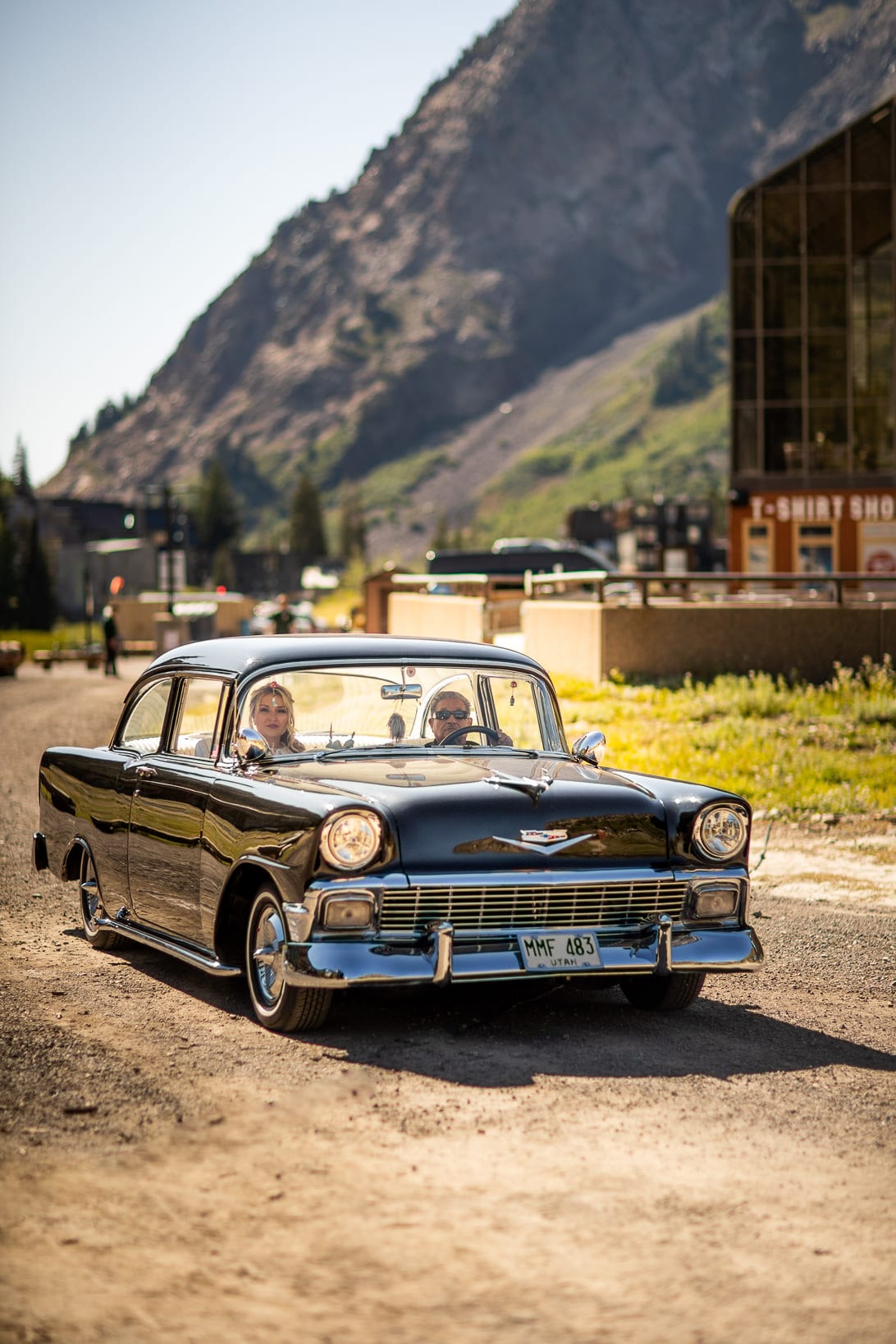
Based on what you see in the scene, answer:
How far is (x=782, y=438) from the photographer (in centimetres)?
4972

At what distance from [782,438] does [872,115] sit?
944 centimetres

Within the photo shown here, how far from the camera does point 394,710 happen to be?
298 inches

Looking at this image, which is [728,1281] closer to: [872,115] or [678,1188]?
[678,1188]

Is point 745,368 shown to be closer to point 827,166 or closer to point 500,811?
point 827,166

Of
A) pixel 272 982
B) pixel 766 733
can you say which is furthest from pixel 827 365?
pixel 272 982

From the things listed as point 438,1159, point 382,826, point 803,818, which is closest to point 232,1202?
point 438,1159

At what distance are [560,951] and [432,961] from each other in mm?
528

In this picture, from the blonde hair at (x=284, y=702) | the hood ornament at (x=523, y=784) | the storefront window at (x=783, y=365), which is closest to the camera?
the hood ornament at (x=523, y=784)

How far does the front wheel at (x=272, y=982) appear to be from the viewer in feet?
20.7

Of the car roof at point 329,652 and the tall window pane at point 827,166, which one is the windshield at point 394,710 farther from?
the tall window pane at point 827,166

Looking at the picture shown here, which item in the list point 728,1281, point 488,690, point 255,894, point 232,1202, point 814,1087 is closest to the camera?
point 728,1281

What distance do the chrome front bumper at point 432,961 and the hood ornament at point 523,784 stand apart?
1.89 ft

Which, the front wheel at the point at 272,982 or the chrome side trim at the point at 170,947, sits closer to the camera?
the front wheel at the point at 272,982

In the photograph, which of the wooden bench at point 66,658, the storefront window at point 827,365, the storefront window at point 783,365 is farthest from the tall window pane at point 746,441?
the wooden bench at point 66,658
